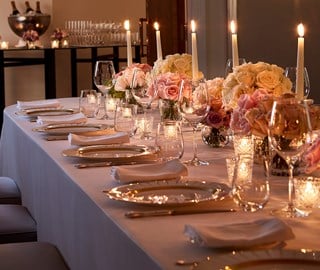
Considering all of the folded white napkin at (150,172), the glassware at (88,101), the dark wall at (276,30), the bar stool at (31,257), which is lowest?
the bar stool at (31,257)

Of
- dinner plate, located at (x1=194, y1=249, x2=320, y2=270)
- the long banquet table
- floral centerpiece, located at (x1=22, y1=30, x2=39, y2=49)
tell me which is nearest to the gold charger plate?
the long banquet table

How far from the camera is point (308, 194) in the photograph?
1861 millimetres

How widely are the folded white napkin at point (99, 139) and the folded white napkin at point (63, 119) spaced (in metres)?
0.59

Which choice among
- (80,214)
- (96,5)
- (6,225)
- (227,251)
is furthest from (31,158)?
(96,5)

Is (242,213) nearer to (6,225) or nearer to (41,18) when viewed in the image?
(6,225)

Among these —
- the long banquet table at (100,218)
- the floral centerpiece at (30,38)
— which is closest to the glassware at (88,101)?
the long banquet table at (100,218)

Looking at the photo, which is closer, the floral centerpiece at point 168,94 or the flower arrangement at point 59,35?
the floral centerpiece at point 168,94

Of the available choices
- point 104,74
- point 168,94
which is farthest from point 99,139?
point 104,74

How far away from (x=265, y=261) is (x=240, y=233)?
0.14 metres

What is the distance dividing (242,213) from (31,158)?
5.32 feet

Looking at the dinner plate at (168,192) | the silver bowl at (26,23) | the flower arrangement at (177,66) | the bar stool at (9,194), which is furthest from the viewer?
the silver bowl at (26,23)

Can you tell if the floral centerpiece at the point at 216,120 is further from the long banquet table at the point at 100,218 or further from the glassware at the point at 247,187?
the glassware at the point at 247,187

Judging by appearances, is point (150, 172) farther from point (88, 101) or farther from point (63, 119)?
point (88, 101)

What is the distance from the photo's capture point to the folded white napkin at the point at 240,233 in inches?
60.7
